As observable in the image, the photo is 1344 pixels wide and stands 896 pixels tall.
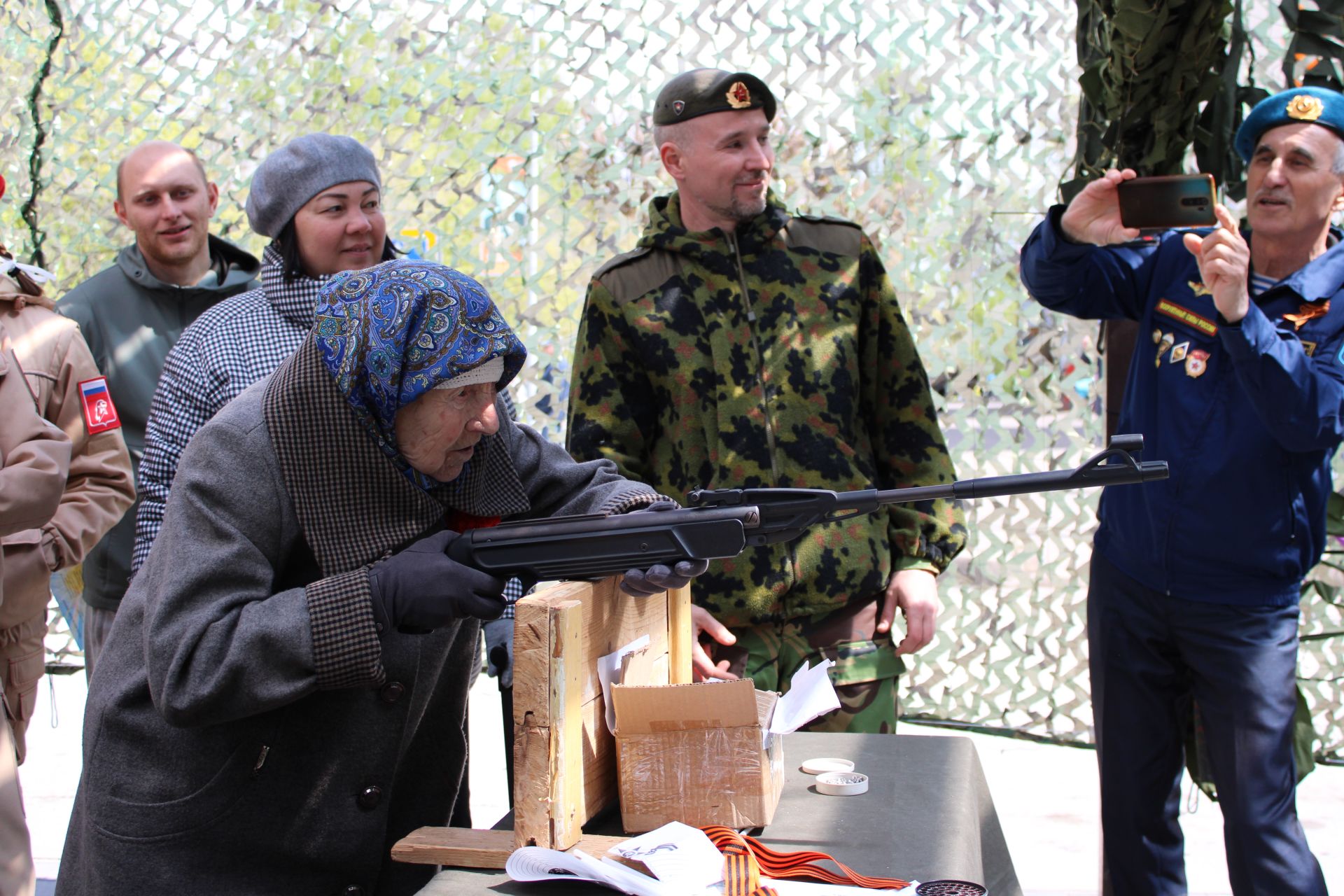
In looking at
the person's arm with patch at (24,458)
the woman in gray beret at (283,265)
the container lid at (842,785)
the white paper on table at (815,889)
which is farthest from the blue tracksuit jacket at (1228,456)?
the person's arm with patch at (24,458)

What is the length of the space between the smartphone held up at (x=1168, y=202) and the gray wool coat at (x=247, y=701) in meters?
1.92

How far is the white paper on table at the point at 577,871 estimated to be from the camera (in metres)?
1.52

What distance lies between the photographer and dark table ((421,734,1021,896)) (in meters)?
1.64

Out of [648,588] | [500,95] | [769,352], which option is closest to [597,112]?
[500,95]

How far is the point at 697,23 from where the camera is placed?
4.67 meters

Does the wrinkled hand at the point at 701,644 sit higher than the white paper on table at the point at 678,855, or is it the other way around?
the wrinkled hand at the point at 701,644

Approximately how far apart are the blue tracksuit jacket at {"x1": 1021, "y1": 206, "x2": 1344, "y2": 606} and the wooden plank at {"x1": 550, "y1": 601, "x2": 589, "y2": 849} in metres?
Answer: 1.73

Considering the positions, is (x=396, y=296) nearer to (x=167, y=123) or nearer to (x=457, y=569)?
(x=457, y=569)

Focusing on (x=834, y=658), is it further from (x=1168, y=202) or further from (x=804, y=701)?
(x=1168, y=202)

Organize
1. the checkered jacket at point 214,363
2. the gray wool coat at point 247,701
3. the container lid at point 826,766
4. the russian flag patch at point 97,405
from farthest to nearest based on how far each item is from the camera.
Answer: the russian flag patch at point 97,405 < the checkered jacket at point 214,363 < the container lid at point 826,766 < the gray wool coat at point 247,701

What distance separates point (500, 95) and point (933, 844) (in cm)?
381

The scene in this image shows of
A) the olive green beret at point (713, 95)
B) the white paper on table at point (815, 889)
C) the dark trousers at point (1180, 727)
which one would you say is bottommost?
the dark trousers at point (1180, 727)

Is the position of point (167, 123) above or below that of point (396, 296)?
above

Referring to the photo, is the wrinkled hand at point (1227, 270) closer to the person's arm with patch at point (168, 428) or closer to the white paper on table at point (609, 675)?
the white paper on table at point (609, 675)
